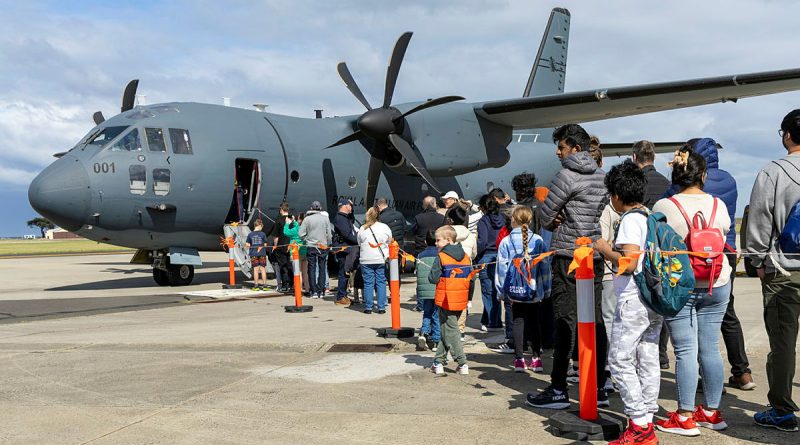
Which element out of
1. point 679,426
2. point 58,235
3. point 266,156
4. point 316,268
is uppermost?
point 266,156

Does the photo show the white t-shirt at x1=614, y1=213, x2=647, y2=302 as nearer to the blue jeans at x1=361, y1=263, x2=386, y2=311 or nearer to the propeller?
the blue jeans at x1=361, y1=263, x2=386, y2=311

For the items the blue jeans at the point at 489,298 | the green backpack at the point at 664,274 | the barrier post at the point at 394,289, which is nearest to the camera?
the green backpack at the point at 664,274

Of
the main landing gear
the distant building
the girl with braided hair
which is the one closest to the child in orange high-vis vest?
the girl with braided hair

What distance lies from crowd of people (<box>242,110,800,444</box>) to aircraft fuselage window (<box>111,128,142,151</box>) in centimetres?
916

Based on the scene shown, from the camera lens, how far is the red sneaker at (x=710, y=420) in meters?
4.29

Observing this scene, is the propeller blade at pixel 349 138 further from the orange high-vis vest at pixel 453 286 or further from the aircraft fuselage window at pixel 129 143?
the orange high-vis vest at pixel 453 286

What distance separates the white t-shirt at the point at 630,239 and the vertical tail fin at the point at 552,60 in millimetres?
19749

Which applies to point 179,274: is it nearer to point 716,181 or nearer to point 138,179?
point 138,179

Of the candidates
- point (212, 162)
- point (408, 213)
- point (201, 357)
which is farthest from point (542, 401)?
point (408, 213)

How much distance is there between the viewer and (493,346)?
7547 millimetres

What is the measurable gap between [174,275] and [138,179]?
111 inches

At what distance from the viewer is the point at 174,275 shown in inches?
596

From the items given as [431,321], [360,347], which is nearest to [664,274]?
[431,321]

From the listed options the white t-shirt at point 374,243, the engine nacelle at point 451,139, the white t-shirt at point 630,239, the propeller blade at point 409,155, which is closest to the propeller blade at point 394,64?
the engine nacelle at point 451,139
